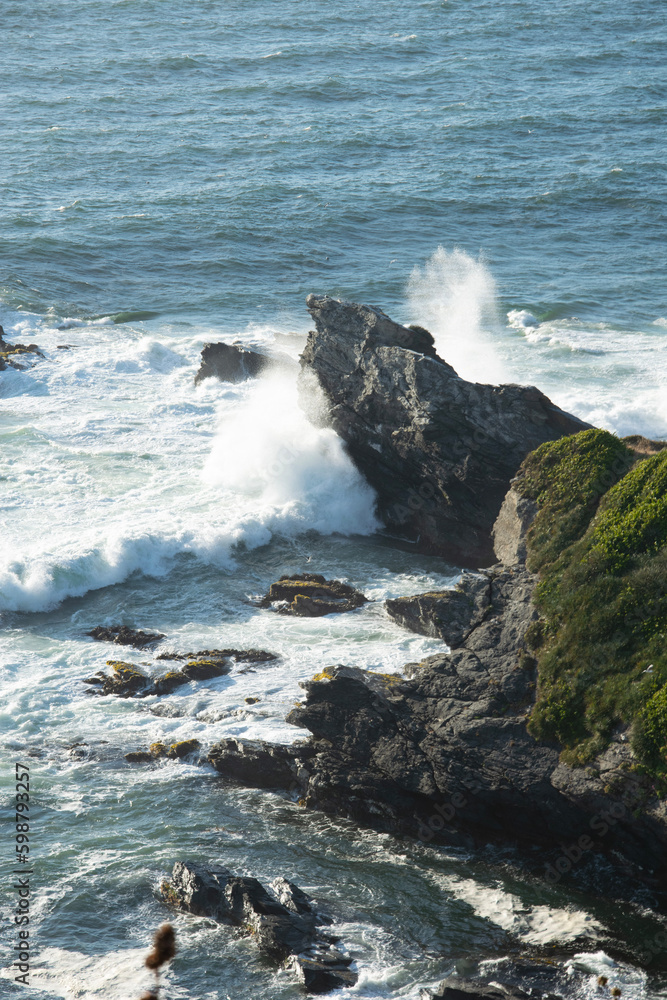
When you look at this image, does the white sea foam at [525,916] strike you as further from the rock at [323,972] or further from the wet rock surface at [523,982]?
the rock at [323,972]

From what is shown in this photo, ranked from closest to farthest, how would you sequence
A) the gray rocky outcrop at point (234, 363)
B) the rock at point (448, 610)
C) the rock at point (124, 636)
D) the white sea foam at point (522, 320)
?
the rock at point (448, 610), the rock at point (124, 636), the gray rocky outcrop at point (234, 363), the white sea foam at point (522, 320)

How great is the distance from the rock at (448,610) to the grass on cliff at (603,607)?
1.30 meters

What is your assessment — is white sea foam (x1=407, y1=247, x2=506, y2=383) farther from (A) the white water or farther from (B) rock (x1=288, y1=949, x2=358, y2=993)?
(B) rock (x1=288, y1=949, x2=358, y2=993)

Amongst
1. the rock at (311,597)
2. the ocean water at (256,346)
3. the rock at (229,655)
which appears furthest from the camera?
the rock at (311,597)

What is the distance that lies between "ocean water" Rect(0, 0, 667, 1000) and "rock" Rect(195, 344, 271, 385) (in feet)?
2.75

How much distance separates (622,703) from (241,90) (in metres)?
69.3

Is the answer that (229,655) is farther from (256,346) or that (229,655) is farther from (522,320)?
(522,320)

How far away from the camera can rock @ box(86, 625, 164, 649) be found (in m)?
21.3

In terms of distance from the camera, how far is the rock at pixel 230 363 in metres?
35.8

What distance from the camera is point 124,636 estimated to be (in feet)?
70.5

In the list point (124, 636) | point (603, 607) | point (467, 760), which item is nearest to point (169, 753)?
point (124, 636)

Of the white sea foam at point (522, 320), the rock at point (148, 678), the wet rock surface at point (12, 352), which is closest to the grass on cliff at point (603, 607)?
the rock at point (148, 678)

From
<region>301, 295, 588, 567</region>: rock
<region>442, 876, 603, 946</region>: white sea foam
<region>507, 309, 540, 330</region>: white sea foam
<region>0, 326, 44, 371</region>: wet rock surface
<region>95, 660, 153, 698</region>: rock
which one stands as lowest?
<region>442, 876, 603, 946</region>: white sea foam
